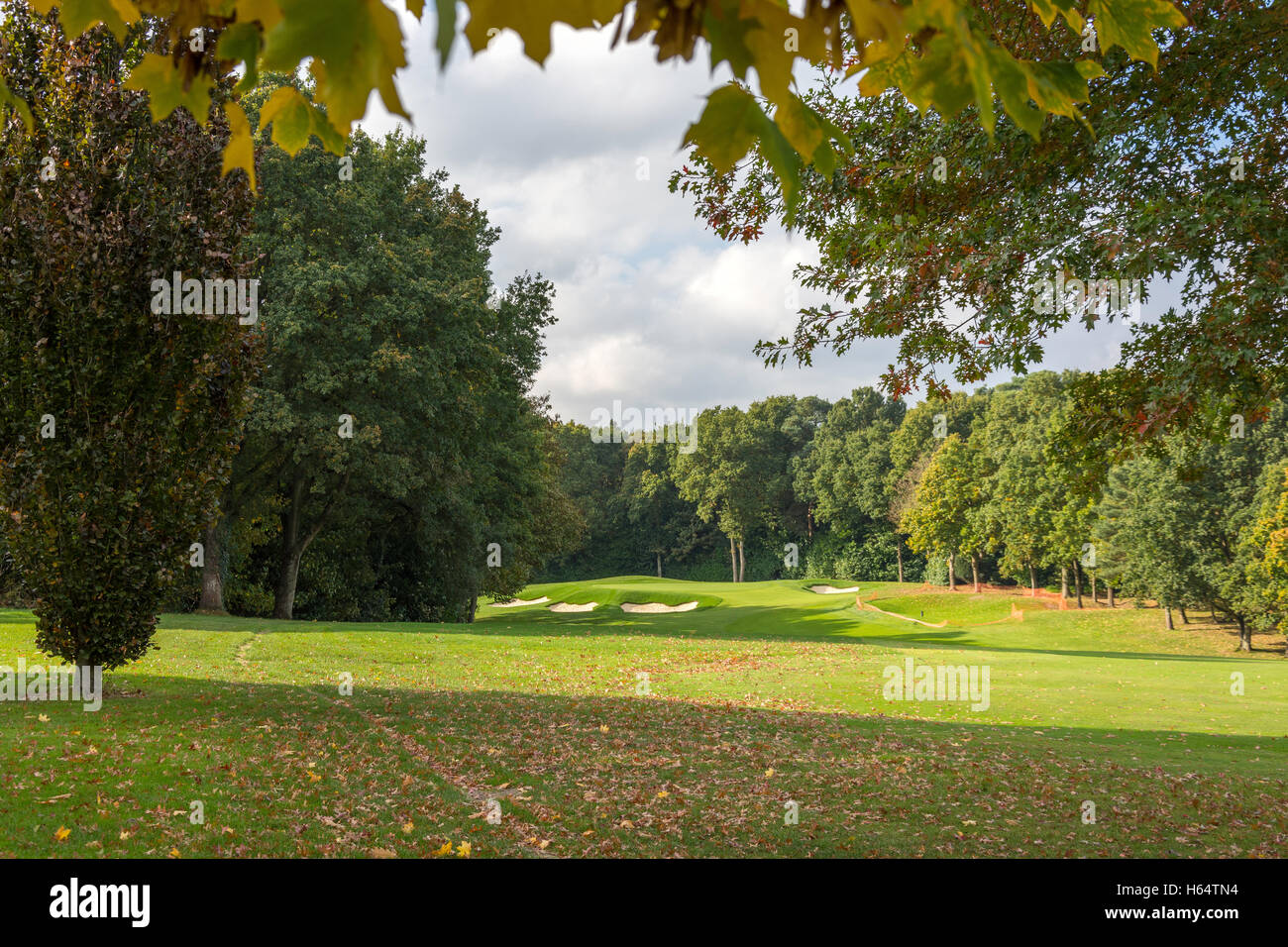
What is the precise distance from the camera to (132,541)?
30.5ft

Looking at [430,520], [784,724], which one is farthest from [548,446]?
[784,724]

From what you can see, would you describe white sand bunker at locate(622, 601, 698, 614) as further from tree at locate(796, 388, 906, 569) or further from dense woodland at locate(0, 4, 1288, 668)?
dense woodland at locate(0, 4, 1288, 668)

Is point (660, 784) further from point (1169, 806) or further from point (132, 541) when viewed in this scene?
point (132, 541)

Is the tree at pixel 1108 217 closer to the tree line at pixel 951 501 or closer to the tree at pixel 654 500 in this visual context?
the tree line at pixel 951 501

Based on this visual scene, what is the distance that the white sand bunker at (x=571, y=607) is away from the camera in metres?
43.6

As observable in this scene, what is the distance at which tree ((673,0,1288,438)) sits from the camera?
6.15m

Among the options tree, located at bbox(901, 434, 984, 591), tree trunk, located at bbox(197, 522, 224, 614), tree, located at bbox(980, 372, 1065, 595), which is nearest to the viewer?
tree trunk, located at bbox(197, 522, 224, 614)

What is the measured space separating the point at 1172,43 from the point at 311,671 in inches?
544

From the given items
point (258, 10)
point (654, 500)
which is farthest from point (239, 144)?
point (654, 500)

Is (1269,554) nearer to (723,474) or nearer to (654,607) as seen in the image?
(654,607)

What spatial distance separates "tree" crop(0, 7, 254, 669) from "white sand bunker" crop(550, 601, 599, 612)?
33893 millimetres

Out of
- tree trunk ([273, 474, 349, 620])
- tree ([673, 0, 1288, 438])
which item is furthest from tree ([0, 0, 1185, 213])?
tree trunk ([273, 474, 349, 620])

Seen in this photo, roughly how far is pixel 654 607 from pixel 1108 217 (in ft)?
123

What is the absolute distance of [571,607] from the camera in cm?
4550
